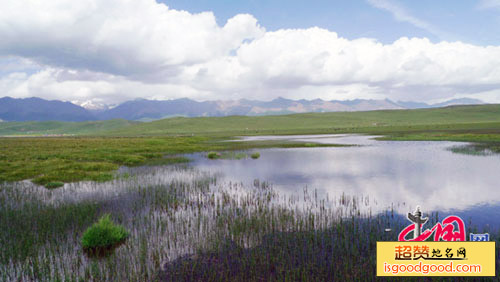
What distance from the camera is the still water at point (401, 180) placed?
1783 cm

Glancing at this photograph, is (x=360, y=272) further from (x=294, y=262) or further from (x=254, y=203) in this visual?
(x=254, y=203)

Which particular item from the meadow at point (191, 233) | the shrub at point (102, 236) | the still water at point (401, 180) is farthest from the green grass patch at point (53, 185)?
the shrub at point (102, 236)

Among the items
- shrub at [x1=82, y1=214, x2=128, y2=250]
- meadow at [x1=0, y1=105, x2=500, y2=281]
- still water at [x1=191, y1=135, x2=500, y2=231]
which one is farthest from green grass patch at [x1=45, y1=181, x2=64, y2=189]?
shrub at [x1=82, y1=214, x2=128, y2=250]

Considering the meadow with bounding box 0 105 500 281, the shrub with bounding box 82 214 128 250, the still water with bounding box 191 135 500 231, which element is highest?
the shrub with bounding box 82 214 128 250

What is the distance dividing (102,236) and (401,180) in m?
26.6

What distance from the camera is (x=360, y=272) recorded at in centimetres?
940

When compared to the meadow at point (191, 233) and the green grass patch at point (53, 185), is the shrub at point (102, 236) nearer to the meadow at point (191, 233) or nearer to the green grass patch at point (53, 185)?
the meadow at point (191, 233)

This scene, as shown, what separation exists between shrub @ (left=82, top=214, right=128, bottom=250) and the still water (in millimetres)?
13282

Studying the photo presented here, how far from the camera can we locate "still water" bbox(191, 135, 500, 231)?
58.5 feet

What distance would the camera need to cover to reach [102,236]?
12.0 metres

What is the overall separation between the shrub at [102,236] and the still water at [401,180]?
43.6 ft

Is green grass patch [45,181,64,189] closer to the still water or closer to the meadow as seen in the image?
the meadow

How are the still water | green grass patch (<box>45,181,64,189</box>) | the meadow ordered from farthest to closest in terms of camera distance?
1. green grass patch (<box>45,181,64,189</box>)
2. the still water
3. the meadow

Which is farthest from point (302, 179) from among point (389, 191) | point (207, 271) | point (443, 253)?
point (443, 253)
